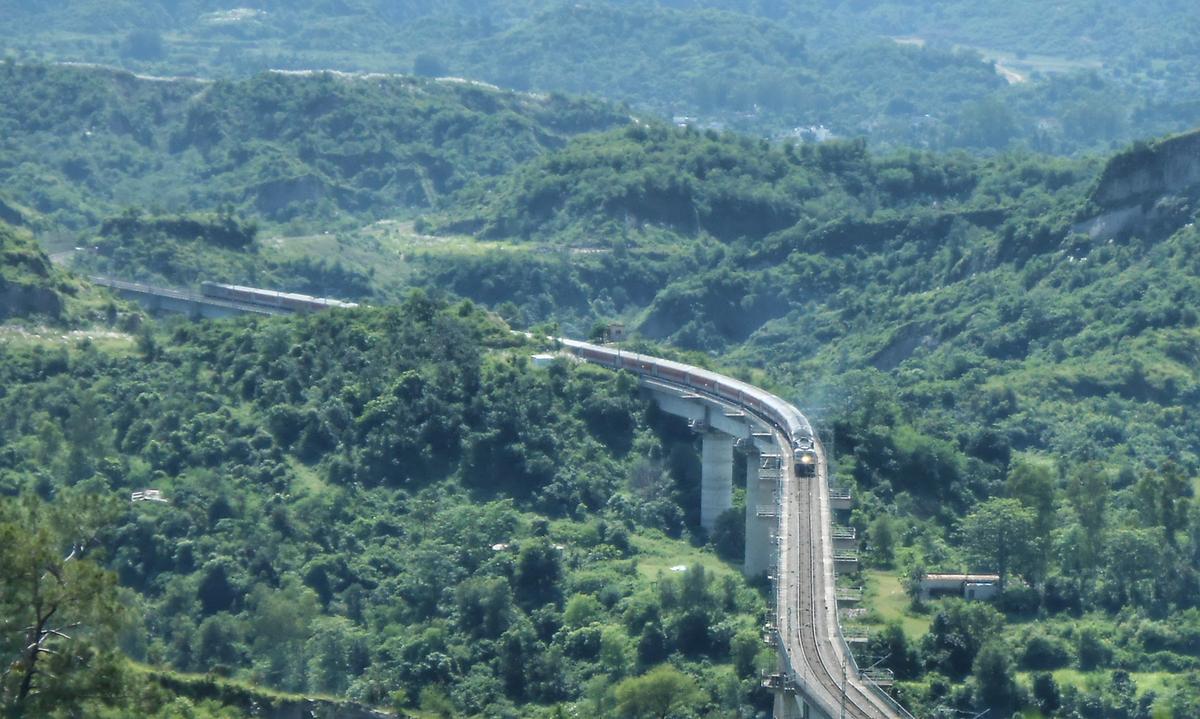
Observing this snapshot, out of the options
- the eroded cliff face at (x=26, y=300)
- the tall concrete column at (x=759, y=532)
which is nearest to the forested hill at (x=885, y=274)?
the tall concrete column at (x=759, y=532)

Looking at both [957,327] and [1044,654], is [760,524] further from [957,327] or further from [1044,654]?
[957,327]

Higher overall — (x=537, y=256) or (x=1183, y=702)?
(x=537, y=256)

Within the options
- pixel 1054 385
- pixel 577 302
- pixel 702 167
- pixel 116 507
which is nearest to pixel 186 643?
pixel 116 507

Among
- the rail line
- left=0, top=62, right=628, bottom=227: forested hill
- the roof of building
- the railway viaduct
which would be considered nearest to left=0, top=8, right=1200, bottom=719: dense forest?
the roof of building

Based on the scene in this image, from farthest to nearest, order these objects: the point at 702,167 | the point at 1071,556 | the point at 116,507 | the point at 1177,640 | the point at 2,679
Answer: the point at 702,167
the point at 1071,556
the point at 1177,640
the point at 116,507
the point at 2,679

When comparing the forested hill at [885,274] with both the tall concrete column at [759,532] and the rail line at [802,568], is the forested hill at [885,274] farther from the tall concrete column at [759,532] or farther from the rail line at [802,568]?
the tall concrete column at [759,532]

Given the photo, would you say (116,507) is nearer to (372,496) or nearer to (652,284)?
(372,496)

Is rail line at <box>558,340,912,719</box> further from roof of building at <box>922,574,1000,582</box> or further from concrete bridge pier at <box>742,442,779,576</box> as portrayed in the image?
roof of building at <box>922,574,1000,582</box>
